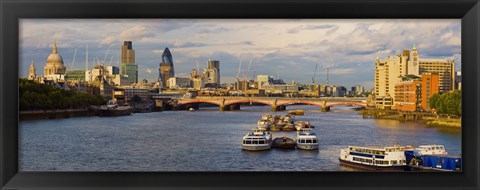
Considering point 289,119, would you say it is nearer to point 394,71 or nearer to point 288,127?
point 288,127

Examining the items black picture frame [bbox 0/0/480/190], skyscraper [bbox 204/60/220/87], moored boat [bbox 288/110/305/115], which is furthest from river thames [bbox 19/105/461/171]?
skyscraper [bbox 204/60/220/87]

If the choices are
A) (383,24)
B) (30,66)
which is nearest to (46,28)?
(30,66)

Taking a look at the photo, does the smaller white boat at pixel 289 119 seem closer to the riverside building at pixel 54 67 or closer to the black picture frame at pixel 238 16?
the black picture frame at pixel 238 16

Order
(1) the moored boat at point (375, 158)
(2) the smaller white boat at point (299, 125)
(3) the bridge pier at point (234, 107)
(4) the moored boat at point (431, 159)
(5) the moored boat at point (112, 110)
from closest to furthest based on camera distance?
1. (4) the moored boat at point (431, 159)
2. (1) the moored boat at point (375, 158)
3. (5) the moored boat at point (112, 110)
4. (2) the smaller white boat at point (299, 125)
5. (3) the bridge pier at point (234, 107)

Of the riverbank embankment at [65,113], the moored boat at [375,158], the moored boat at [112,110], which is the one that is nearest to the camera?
the moored boat at [375,158]

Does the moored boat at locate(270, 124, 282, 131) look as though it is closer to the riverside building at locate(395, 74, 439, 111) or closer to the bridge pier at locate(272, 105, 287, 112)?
the bridge pier at locate(272, 105, 287, 112)

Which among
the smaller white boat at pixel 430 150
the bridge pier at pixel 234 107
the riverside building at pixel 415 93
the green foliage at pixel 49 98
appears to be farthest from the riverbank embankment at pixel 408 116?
the green foliage at pixel 49 98
